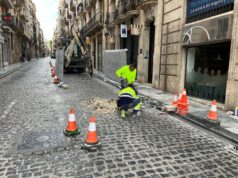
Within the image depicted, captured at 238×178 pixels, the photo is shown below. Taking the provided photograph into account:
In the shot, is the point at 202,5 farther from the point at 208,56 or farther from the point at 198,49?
the point at 208,56

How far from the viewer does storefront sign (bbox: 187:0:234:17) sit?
7.16 metres

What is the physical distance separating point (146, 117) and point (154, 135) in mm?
1456

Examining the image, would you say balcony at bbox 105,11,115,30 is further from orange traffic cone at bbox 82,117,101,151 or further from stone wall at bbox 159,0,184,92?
orange traffic cone at bbox 82,117,101,151

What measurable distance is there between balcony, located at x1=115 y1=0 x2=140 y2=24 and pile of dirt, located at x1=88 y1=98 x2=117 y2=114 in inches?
326

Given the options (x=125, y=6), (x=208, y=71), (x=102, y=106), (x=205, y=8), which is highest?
(x=125, y=6)

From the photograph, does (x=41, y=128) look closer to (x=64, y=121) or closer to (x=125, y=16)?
(x=64, y=121)

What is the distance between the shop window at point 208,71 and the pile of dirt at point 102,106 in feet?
11.9

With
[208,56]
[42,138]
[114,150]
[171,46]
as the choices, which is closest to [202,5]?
[208,56]

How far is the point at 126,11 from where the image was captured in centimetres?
1523

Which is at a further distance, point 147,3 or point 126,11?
point 126,11

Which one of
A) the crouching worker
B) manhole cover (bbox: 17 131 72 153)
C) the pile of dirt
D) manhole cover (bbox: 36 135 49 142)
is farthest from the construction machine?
manhole cover (bbox: 36 135 49 142)

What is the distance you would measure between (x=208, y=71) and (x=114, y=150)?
19.3ft

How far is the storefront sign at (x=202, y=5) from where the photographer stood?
7160 millimetres

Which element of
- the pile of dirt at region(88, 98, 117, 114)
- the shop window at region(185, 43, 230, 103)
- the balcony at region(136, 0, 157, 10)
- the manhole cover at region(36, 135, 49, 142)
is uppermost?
the balcony at region(136, 0, 157, 10)
